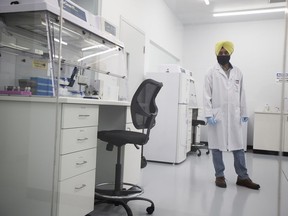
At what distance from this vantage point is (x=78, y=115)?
153 cm

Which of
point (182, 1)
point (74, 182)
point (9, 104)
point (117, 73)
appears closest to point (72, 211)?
point (74, 182)

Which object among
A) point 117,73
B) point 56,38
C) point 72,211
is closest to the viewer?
point 72,211

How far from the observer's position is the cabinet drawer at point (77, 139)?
143 cm

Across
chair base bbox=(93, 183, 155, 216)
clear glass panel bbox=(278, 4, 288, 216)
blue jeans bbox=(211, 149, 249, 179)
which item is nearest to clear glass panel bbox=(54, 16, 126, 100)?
chair base bbox=(93, 183, 155, 216)

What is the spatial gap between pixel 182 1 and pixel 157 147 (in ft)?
7.85

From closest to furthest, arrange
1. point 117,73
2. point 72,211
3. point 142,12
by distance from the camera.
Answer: point 72,211 < point 117,73 < point 142,12

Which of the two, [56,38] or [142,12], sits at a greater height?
[142,12]

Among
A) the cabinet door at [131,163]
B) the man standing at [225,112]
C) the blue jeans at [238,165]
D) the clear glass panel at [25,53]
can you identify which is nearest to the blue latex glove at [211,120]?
the man standing at [225,112]

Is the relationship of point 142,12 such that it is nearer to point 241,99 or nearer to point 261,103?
point 241,99

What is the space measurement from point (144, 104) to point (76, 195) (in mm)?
789

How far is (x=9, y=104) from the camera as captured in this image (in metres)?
1.53

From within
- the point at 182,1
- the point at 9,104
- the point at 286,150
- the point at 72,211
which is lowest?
the point at 72,211

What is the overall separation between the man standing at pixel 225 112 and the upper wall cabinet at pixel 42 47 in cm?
136

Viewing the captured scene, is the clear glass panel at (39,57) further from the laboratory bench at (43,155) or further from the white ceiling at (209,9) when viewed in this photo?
the white ceiling at (209,9)
